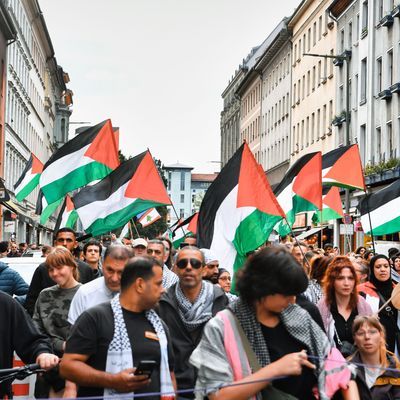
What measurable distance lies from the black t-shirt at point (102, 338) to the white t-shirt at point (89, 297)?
6.43ft

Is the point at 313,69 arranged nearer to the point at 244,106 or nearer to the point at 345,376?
the point at 244,106

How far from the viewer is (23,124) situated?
6812cm

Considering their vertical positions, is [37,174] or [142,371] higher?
[37,174]

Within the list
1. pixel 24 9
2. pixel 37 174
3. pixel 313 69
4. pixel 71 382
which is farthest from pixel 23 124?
pixel 71 382

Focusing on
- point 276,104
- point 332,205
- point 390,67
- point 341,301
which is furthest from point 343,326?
point 276,104

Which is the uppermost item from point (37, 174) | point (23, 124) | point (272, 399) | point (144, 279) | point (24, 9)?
point (24, 9)

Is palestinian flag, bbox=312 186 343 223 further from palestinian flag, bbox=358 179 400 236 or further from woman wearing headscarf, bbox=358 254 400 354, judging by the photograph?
woman wearing headscarf, bbox=358 254 400 354

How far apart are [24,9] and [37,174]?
1459 inches

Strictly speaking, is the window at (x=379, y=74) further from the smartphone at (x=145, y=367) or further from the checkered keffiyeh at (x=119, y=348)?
the smartphone at (x=145, y=367)

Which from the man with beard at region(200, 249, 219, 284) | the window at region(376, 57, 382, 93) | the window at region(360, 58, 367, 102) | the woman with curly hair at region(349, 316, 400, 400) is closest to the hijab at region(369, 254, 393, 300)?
the man with beard at region(200, 249, 219, 284)

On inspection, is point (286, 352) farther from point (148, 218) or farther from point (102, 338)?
point (148, 218)

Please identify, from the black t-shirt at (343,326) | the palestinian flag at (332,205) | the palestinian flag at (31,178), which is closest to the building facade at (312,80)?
the palestinian flag at (31,178)

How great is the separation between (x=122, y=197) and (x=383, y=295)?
245 inches

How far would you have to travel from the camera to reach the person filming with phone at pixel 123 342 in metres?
5.91
